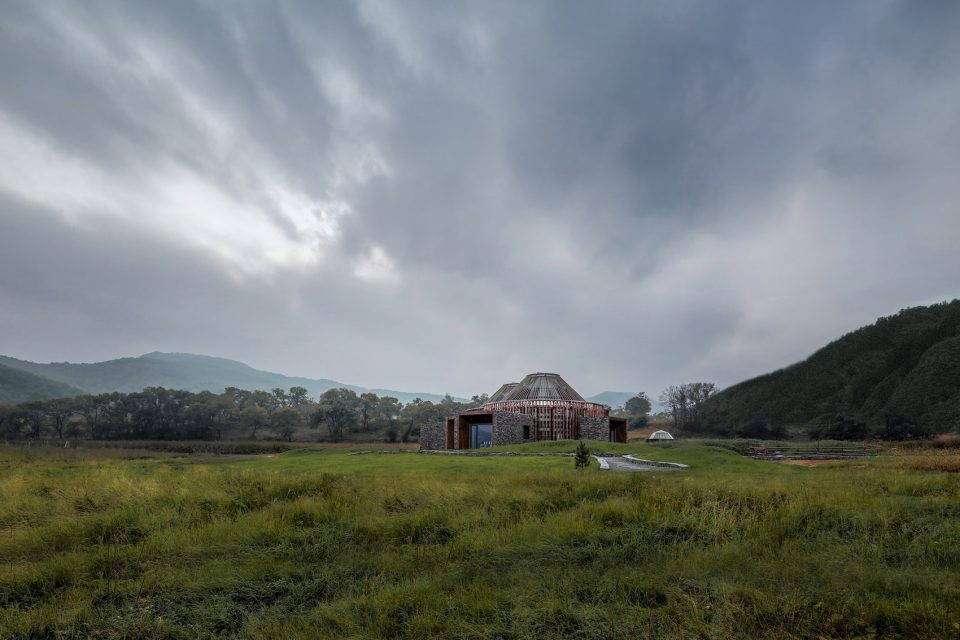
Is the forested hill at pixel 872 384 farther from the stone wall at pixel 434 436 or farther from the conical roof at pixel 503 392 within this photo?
the stone wall at pixel 434 436

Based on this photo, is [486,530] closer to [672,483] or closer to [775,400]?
[672,483]

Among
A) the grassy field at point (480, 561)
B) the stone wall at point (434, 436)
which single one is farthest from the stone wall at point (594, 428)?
the grassy field at point (480, 561)

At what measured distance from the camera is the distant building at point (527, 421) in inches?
1768

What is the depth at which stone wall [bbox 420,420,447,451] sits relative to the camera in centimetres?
4919

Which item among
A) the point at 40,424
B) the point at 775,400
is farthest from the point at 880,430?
the point at 40,424

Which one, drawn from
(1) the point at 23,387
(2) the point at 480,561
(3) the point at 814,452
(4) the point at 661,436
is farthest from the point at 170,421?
(1) the point at 23,387

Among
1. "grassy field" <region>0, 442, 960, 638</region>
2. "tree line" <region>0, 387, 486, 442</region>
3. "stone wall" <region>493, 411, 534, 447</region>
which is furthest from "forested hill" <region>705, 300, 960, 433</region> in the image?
"grassy field" <region>0, 442, 960, 638</region>

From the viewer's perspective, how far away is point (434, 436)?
49.8m

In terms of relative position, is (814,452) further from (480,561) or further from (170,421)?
(170,421)

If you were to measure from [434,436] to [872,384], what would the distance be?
71579 mm

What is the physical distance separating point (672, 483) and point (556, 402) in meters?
37.4

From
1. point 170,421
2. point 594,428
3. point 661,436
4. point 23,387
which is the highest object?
point 23,387

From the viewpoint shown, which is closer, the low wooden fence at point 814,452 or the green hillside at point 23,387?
the low wooden fence at point 814,452

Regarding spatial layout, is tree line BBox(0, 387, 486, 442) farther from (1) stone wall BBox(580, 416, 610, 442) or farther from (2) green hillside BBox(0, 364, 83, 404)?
(2) green hillside BBox(0, 364, 83, 404)
